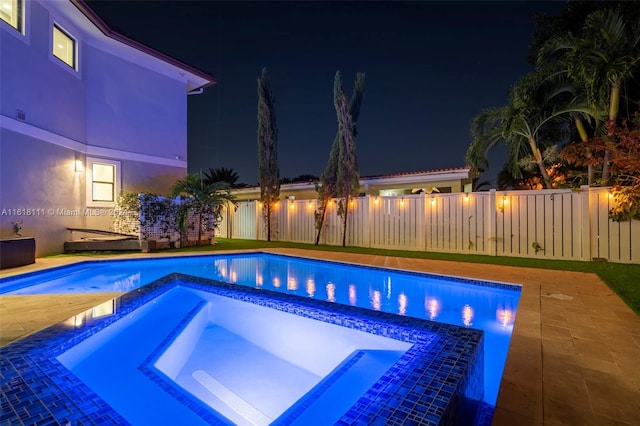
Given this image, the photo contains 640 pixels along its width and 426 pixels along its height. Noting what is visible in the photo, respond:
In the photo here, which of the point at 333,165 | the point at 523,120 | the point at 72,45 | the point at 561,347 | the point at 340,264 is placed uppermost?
the point at 72,45

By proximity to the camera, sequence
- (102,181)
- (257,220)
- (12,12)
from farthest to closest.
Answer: (257,220) → (102,181) → (12,12)

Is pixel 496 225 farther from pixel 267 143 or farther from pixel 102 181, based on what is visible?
pixel 102 181

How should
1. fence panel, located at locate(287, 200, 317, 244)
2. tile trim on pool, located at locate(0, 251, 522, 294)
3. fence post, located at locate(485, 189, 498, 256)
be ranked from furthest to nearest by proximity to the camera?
fence panel, located at locate(287, 200, 317, 244)
fence post, located at locate(485, 189, 498, 256)
tile trim on pool, located at locate(0, 251, 522, 294)

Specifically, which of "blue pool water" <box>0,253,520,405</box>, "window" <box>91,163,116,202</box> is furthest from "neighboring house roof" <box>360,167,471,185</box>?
"window" <box>91,163,116,202</box>

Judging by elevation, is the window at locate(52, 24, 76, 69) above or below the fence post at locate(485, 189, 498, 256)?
above

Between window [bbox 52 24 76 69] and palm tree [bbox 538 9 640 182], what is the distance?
48.7 ft

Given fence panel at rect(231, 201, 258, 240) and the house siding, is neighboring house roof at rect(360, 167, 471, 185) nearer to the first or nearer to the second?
fence panel at rect(231, 201, 258, 240)

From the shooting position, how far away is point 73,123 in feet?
34.4

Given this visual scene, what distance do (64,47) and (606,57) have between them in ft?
50.1

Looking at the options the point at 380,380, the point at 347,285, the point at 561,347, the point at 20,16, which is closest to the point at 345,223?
the point at 347,285

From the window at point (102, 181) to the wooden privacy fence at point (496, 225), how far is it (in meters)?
7.67

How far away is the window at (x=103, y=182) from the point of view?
11.6 meters

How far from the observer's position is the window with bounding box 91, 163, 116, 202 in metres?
11.6

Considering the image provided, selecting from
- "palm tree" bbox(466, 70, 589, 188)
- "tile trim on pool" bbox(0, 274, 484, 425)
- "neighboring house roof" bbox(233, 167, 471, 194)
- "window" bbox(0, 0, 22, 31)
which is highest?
"window" bbox(0, 0, 22, 31)
